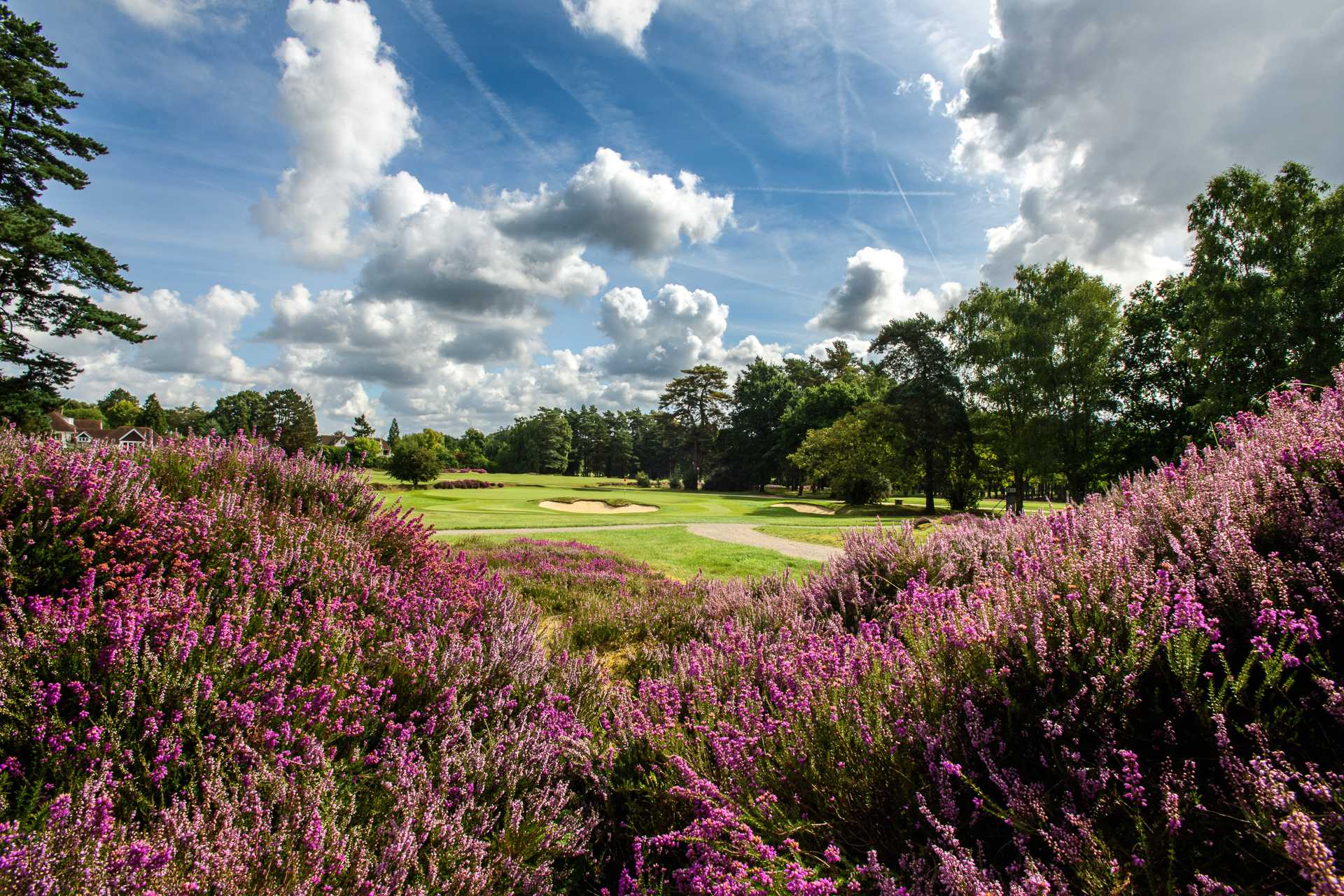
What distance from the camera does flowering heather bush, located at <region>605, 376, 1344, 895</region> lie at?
1521 mm

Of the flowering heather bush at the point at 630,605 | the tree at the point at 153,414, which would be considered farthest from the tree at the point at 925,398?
the tree at the point at 153,414

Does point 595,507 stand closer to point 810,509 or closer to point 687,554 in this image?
point 810,509

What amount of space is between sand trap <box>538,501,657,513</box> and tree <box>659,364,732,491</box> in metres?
29.6

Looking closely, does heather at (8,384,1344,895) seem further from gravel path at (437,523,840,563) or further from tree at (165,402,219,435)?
tree at (165,402,219,435)

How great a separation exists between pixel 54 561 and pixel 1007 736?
435 cm

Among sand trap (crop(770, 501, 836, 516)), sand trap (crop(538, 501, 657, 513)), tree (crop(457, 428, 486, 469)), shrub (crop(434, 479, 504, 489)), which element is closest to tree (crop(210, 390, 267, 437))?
tree (crop(457, 428, 486, 469))

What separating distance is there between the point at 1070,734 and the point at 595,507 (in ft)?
104

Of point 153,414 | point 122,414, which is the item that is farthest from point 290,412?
point 122,414

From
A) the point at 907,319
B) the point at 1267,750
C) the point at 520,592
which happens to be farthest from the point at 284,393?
the point at 1267,750

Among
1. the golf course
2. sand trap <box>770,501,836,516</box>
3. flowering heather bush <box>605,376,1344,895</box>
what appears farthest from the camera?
sand trap <box>770,501,836,516</box>

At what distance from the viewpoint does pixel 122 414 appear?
103000 millimetres

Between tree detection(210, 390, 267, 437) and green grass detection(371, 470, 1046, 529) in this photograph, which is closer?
green grass detection(371, 470, 1046, 529)

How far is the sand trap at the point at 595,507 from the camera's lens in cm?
3101

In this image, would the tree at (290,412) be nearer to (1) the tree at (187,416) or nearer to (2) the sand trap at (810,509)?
(1) the tree at (187,416)
